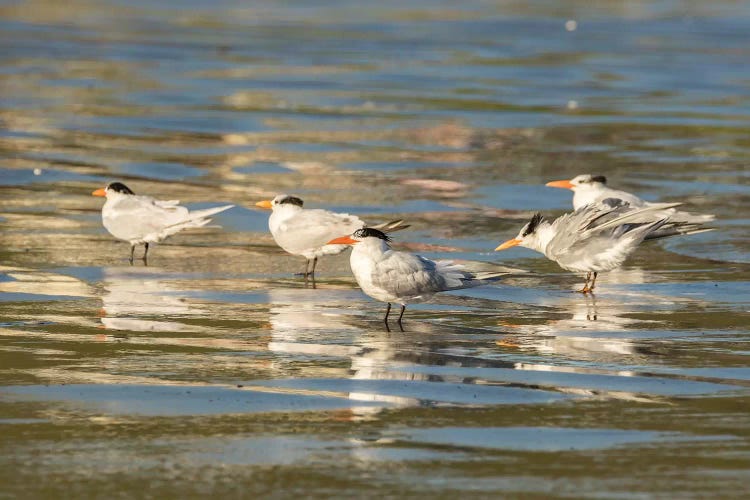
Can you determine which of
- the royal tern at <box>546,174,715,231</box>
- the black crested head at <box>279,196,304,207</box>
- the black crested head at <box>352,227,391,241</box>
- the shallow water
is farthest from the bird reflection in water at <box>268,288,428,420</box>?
the royal tern at <box>546,174,715,231</box>

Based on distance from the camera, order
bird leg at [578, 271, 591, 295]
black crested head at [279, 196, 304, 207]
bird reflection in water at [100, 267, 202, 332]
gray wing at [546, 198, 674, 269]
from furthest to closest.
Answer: black crested head at [279, 196, 304, 207] → bird leg at [578, 271, 591, 295] → gray wing at [546, 198, 674, 269] → bird reflection in water at [100, 267, 202, 332]

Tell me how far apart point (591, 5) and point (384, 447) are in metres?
47.1

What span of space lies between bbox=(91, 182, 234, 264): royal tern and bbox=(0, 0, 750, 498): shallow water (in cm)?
27

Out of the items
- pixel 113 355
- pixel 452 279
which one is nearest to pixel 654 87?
pixel 452 279

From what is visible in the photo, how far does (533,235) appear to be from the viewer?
12.0 meters

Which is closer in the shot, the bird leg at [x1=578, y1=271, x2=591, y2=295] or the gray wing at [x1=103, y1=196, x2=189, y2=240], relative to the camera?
the bird leg at [x1=578, y1=271, x2=591, y2=295]

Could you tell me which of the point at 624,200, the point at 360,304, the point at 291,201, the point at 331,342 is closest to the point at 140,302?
the point at 360,304

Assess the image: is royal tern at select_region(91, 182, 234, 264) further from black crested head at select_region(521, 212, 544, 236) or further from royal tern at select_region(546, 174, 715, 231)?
royal tern at select_region(546, 174, 715, 231)

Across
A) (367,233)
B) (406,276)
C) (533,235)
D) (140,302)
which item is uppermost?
(533,235)

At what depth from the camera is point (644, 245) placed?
13766 millimetres

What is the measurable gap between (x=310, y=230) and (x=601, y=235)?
7.74ft

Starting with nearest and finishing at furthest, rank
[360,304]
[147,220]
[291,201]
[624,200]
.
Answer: [360,304], [291,201], [147,220], [624,200]

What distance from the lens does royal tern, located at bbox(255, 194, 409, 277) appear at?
1230cm

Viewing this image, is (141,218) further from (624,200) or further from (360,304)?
(624,200)
